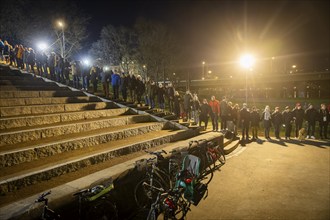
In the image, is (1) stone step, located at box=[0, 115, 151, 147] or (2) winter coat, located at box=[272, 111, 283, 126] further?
(2) winter coat, located at box=[272, 111, 283, 126]

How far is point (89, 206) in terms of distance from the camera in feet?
13.2

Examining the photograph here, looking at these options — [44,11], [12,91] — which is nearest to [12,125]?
[12,91]

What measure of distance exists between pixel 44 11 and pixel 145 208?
3938 centimetres

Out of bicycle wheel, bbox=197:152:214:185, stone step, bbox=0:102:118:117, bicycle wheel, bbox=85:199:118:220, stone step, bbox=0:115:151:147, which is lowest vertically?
bicycle wheel, bbox=197:152:214:185

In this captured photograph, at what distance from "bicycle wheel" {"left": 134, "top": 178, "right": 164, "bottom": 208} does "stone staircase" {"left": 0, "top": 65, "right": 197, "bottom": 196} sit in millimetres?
1527

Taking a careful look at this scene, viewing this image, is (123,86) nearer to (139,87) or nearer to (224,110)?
(139,87)

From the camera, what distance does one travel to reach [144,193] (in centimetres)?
574

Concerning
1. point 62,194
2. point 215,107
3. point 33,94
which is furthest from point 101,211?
point 215,107

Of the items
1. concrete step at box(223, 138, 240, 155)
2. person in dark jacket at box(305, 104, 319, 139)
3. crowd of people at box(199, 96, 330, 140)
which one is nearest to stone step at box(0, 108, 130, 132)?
concrete step at box(223, 138, 240, 155)

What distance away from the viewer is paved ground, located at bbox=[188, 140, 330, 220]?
5.77 metres

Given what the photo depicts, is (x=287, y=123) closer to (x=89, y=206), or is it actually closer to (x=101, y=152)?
Answer: (x=101, y=152)

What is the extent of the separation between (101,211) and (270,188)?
18.0 feet

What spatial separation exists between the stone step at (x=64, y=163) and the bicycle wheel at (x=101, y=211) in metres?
1.85

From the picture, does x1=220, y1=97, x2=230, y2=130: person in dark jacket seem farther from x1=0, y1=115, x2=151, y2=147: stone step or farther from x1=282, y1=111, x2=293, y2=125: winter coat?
x1=0, y1=115, x2=151, y2=147: stone step
